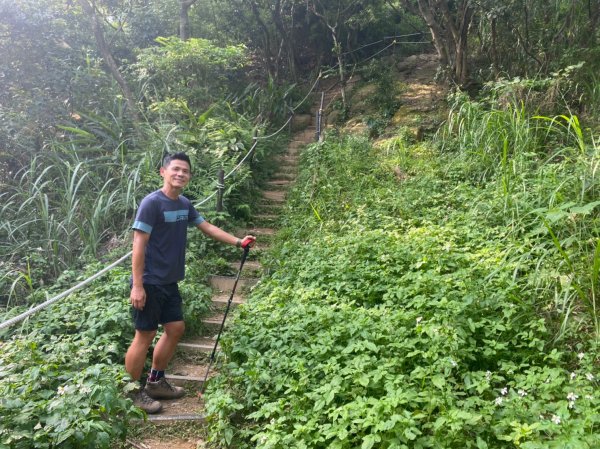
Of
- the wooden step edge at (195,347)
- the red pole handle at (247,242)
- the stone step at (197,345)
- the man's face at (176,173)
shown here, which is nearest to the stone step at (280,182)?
the stone step at (197,345)

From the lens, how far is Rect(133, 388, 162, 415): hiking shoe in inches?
136

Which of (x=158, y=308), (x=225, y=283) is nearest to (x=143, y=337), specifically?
(x=158, y=308)

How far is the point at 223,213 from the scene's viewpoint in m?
6.16

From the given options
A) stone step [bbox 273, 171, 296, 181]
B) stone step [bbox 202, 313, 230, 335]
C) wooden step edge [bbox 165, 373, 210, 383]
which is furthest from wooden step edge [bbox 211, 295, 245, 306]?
stone step [bbox 273, 171, 296, 181]

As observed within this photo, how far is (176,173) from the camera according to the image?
342 centimetres

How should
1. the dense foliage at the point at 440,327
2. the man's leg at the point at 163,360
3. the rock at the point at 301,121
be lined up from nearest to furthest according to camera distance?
the dense foliage at the point at 440,327 → the man's leg at the point at 163,360 → the rock at the point at 301,121

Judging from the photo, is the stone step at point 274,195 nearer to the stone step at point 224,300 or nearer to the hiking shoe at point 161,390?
the stone step at point 224,300

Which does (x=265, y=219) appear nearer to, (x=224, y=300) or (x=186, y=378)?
(x=224, y=300)

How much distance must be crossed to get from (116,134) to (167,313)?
5066 mm

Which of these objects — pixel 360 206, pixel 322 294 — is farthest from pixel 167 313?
pixel 360 206

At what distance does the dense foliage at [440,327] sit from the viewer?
240cm

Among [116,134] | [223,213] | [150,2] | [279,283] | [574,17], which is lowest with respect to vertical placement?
[279,283]

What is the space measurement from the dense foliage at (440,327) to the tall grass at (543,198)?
0.06ft

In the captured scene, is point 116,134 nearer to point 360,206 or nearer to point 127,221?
point 127,221
